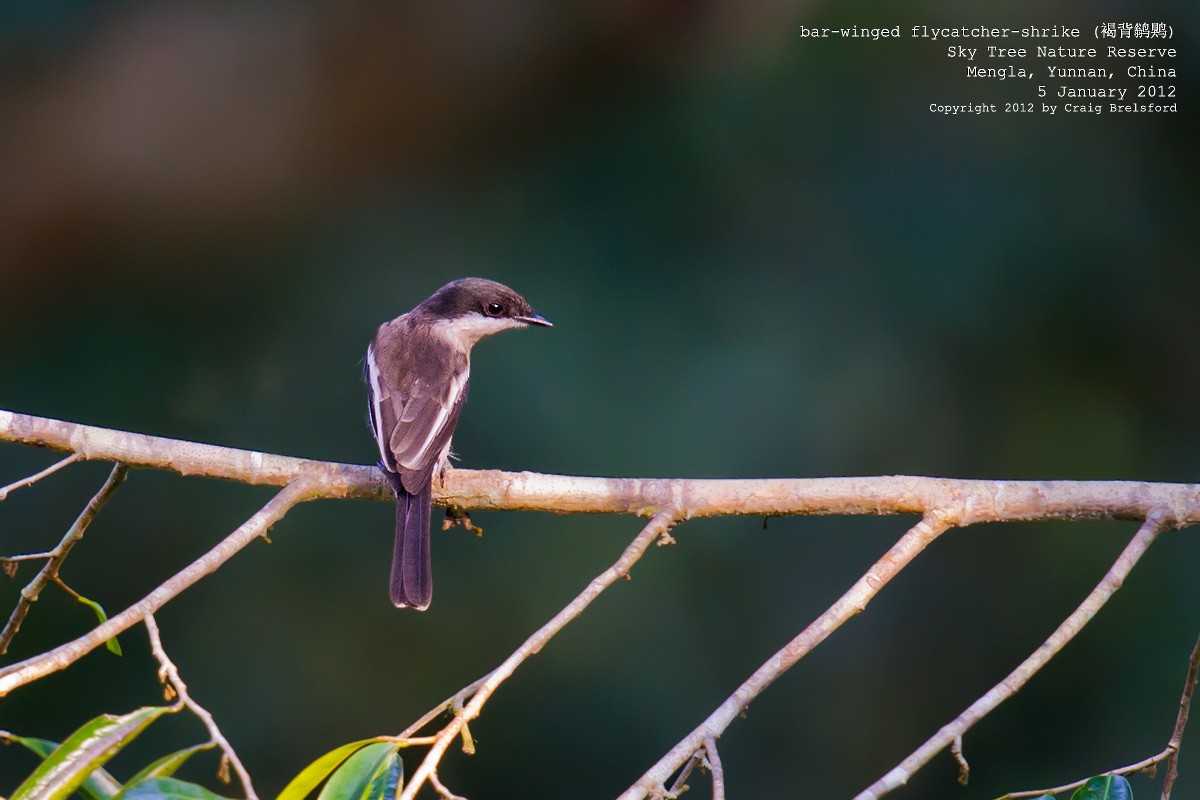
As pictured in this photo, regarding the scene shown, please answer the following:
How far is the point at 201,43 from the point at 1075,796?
5.96m

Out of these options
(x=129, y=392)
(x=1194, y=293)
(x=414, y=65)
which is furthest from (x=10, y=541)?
(x=1194, y=293)

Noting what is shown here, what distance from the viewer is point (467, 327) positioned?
4250 millimetres

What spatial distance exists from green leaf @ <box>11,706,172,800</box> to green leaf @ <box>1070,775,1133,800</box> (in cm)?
152

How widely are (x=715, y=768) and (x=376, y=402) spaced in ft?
6.28

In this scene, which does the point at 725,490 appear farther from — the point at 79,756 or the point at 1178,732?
the point at 79,756

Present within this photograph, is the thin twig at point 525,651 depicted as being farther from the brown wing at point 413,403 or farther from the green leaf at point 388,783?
the brown wing at point 413,403

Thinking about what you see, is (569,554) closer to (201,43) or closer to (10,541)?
(10,541)

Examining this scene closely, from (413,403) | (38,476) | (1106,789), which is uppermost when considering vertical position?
(413,403)

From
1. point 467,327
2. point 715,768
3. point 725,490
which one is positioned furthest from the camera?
point 467,327

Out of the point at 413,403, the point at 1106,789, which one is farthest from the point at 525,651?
the point at 413,403

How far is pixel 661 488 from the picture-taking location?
2816 mm

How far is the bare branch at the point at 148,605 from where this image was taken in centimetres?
202

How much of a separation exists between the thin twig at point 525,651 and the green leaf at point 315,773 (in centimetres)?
10

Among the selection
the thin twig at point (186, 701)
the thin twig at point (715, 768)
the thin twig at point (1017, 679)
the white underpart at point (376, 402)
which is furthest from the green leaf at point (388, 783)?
the white underpart at point (376, 402)
